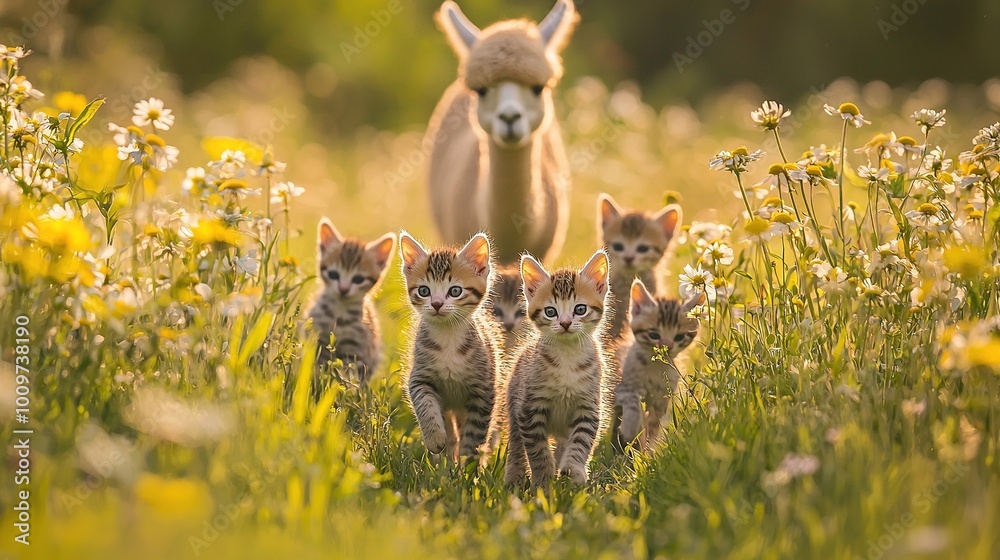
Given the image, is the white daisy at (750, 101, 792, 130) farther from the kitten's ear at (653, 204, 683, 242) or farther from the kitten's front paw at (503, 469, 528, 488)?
the kitten's front paw at (503, 469, 528, 488)

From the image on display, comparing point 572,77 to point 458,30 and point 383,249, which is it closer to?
point 458,30

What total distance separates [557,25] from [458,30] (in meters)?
0.69

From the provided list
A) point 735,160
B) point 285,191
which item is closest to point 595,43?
point 285,191

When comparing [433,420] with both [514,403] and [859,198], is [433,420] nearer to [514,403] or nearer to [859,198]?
[514,403]

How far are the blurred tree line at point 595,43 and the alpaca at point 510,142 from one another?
915cm

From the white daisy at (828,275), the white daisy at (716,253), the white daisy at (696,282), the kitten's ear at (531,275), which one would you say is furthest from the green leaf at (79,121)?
the white daisy at (828,275)

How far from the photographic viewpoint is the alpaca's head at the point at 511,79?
6.06m

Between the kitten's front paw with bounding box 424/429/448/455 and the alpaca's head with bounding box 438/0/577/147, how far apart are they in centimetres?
244

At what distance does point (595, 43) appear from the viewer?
59.5ft

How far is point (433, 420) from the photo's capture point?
4191mm

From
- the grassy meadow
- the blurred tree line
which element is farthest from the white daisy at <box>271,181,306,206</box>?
the blurred tree line

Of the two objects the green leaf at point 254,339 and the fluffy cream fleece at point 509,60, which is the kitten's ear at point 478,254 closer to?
the green leaf at point 254,339

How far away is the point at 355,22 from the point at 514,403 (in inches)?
558

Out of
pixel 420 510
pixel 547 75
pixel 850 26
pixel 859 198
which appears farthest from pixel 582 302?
pixel 850 26
